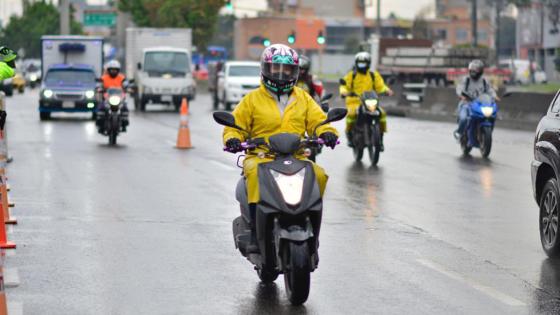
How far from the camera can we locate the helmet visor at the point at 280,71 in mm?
9492

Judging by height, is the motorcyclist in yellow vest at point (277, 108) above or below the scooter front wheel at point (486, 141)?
above

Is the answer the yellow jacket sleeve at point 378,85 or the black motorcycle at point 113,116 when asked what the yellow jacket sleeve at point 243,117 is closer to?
the yellow jacket sleeve at point 378,85

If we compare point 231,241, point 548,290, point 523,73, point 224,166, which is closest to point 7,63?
point 231,241

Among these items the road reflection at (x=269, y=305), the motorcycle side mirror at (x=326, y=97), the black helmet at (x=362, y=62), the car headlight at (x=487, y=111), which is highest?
the black helmet at (x=362, y=62)

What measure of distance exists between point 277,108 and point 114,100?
17419mm

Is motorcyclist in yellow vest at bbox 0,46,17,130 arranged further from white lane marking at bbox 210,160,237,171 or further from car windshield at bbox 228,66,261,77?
car windshield at bbox 228,66,261,77

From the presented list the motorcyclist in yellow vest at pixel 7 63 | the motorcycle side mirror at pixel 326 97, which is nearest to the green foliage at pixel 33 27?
the motorcycle side mirror at pixel 326 97

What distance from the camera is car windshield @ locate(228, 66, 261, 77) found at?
46.9 meters

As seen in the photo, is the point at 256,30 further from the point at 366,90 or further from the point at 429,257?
the point at 429,257

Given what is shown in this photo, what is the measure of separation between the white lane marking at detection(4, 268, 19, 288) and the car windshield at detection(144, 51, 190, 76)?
35237 millimetres

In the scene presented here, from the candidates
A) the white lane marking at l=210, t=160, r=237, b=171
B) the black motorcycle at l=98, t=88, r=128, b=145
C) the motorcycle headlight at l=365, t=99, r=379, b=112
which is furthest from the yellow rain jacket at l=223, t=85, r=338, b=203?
the black motorcycle at l=98, t=88, r=128, b=145

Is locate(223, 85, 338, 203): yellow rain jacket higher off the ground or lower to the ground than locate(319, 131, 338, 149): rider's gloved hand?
higher

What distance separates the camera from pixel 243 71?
1863 inches

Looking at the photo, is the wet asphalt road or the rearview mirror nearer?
the wet asphalt road
